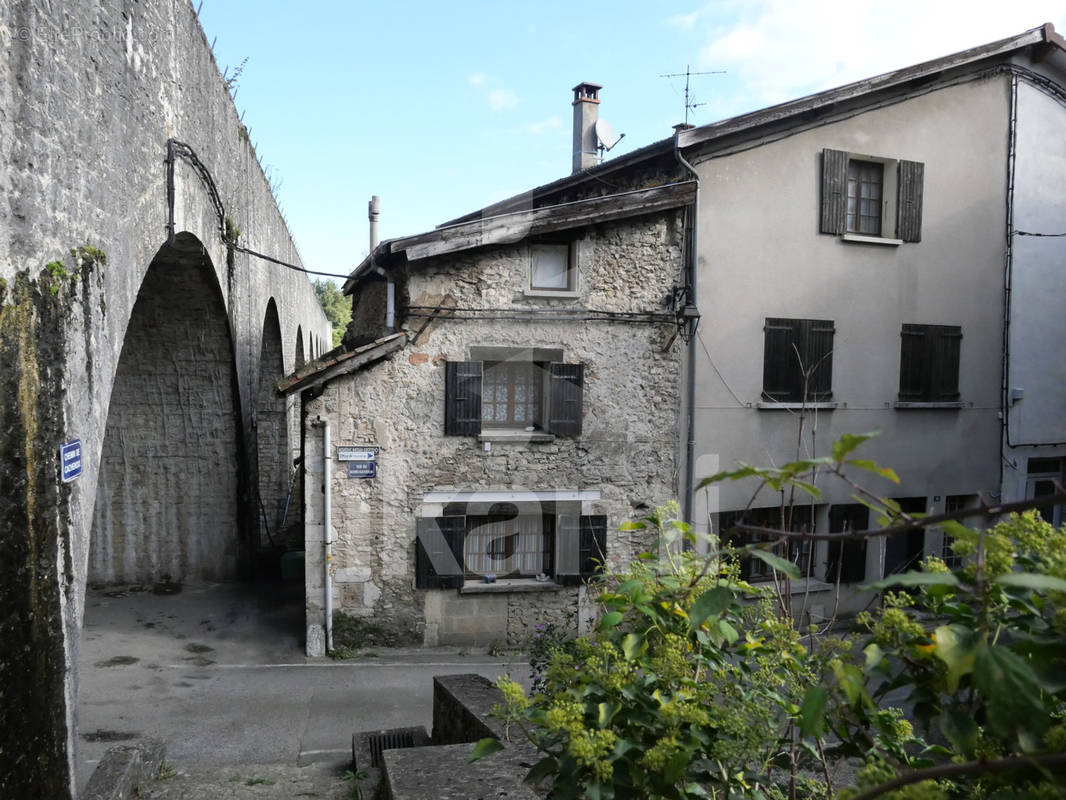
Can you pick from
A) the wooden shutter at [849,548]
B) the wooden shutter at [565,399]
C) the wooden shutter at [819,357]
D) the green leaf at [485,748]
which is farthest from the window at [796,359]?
the green leaf at [485,748]

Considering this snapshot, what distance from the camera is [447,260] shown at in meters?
9.23

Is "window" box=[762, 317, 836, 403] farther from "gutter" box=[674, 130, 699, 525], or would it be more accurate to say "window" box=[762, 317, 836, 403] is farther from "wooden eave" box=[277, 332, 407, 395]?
"wooden eave" box=[277, 332, 407, 395]

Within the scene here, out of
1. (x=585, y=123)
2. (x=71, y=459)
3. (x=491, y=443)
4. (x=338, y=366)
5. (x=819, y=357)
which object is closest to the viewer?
(x=71, y=459)

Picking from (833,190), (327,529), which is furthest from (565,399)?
(833,190)

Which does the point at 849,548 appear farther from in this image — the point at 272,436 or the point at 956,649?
the point at 956,649

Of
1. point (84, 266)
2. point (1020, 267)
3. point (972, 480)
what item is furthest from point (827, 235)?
point (84, 266)

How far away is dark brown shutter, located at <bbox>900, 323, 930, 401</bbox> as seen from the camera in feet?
36.4

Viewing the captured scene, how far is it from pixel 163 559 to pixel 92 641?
195 centimetres

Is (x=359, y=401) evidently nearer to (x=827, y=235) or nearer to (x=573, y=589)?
(x=573, y=589)

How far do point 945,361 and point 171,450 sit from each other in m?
10.6

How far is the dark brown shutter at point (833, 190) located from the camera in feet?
34.6

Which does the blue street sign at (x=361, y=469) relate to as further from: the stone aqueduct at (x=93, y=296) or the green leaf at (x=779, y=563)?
the green leaf at (x=779, y=563)

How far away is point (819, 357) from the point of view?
10602 mm

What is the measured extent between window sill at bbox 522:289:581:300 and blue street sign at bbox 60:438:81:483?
18.8 feet
